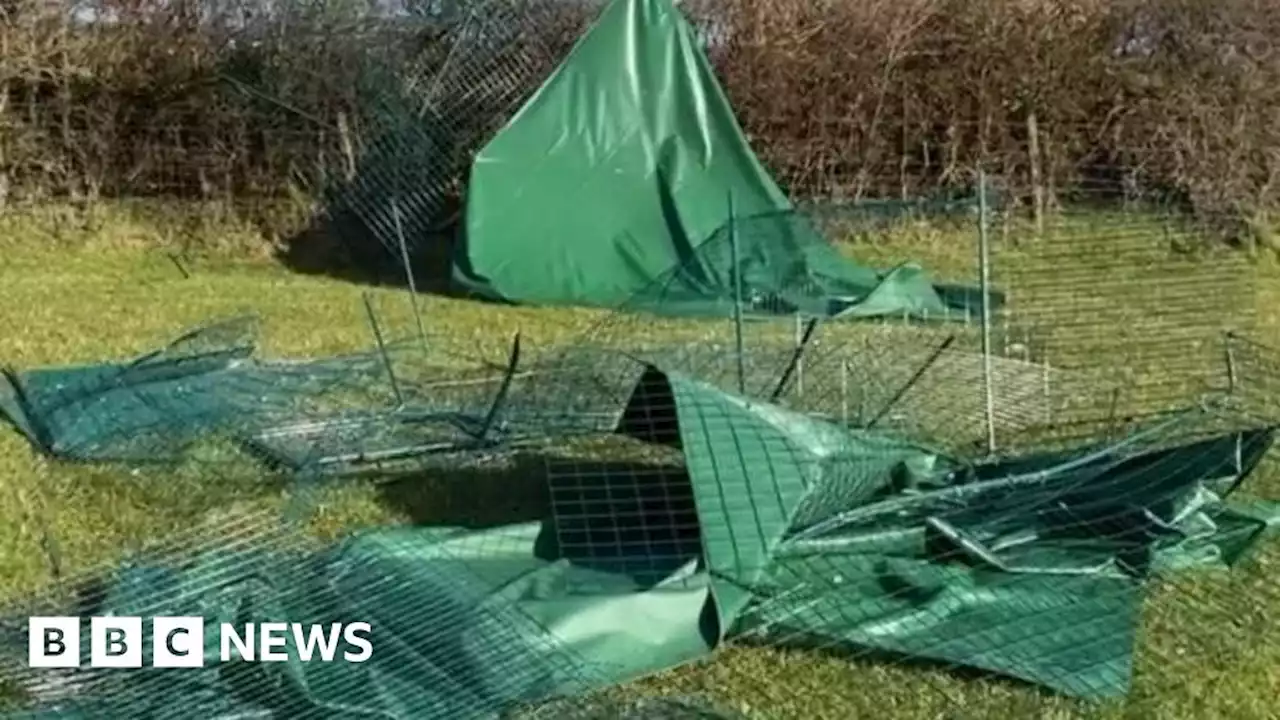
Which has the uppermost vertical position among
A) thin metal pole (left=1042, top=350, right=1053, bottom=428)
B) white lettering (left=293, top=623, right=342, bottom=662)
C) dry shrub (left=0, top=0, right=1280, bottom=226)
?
dry shrub (left=0, top=0, right=1280, bottom=226)

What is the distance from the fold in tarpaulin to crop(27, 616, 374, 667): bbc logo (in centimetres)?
4

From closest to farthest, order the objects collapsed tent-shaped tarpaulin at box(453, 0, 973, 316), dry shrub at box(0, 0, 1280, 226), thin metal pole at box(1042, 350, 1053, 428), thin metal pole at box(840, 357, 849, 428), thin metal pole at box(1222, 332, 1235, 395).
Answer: thin metal pole at box(1222, 332, 1235, 395), thin metal pole at box(840, 357, 849, 428), thin metal pole at box(1042, 350, 1053, 428), collapsed tent-shaped tarpaulin at box(453, 0, 973, 316), dry shrub at box(0, 0, 1280, 226)

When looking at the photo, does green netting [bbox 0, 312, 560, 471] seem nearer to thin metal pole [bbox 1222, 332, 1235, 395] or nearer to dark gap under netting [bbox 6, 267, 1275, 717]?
dark gap under netting [bbox 6, 267, 1275, 717]

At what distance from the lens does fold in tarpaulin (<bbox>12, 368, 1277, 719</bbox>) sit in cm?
360

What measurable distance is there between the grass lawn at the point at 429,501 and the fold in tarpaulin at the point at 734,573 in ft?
0.27

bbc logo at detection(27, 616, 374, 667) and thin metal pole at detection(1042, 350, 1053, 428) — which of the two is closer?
bbc logo at detection(27, 616, 374, 667)

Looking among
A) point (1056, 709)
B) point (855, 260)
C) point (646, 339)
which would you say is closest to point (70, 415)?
point (646, 339)

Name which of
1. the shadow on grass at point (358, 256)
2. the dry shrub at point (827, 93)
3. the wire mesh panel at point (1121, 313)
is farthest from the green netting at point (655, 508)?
the dry shrub at point (827, 93)

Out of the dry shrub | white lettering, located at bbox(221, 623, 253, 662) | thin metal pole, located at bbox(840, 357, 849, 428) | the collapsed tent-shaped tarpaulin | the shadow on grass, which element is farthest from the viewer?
the dry shrub

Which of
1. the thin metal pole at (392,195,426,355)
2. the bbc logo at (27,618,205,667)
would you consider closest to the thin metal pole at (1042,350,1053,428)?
the thin metal pole at (392,195,426,355)

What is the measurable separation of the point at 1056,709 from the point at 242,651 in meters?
1.65

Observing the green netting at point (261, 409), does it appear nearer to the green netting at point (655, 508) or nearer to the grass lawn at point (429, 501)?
the green netting at point (655, 508)

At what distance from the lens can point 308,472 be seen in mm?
5199

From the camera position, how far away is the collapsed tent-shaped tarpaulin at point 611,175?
941 cm
